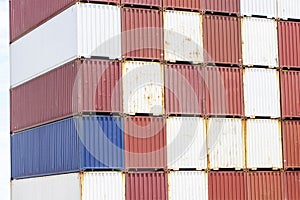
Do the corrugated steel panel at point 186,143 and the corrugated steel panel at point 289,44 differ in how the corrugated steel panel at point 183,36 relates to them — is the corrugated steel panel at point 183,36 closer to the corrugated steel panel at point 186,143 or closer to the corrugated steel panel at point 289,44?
the corrugated steel panel at point 186,143

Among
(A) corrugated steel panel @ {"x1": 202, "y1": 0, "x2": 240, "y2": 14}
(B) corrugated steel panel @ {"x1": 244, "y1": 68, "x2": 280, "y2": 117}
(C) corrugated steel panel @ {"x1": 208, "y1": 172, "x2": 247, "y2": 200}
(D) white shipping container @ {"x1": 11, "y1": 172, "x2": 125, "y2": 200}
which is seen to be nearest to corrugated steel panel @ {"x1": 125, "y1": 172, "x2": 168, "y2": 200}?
(D) white shipping container @ {"x1": 11, "y1": 172, "x2": 125, "y2": 200}

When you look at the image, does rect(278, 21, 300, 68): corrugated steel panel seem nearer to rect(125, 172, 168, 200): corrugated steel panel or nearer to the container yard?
the container yard

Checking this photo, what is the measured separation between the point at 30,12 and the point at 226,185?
53.6 ft

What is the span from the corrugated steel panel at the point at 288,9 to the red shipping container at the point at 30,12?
10.6 m

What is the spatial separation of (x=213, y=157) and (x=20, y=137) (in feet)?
44.2

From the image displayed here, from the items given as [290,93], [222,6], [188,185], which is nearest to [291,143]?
[290,93]

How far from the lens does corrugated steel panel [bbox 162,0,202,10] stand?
4025cm

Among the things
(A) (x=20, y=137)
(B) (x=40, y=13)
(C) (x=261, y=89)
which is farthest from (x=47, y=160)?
(C) (x=261, y=89)

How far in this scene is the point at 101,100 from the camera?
3791 centimetres

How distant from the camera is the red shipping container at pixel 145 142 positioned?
38.1 m

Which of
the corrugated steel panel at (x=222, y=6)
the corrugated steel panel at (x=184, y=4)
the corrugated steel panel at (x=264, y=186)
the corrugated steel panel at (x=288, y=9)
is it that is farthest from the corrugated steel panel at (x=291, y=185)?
the corrugated steel panel at (x=184, y=4)

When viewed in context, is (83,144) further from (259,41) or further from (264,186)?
(259,41)

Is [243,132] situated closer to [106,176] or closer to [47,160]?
[106,176]

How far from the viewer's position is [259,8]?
141 ft
